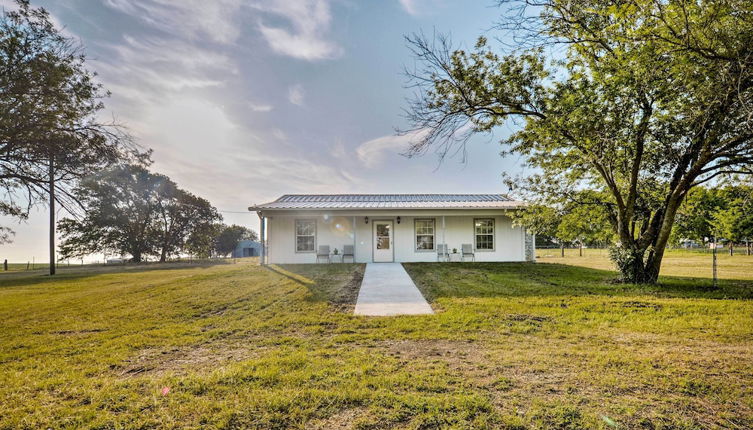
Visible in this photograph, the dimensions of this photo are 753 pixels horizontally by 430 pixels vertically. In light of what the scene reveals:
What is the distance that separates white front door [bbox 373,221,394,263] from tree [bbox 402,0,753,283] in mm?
6283

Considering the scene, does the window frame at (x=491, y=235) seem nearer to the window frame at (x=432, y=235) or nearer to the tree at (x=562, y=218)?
the window frame at (x=432, y=235)

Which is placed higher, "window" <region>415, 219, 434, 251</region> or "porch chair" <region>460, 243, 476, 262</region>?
"window" <region>415, 219, 434, 251</region>

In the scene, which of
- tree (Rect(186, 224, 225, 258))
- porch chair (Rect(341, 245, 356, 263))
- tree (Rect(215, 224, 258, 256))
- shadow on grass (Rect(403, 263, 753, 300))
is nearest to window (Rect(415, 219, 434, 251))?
porch chair (Rect(341, 245, 356, 263))

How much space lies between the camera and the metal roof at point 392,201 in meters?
12.9

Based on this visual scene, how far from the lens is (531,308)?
5.72m

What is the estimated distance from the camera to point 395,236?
533 inches

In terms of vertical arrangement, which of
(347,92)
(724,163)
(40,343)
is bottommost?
(40,343)

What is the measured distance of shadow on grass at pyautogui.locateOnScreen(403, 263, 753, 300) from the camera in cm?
698

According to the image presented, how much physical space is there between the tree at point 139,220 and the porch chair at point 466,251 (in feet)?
79.5

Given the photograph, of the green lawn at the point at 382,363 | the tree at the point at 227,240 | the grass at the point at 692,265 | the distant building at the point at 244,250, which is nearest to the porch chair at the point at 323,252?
the green lawn at the point at 382,363

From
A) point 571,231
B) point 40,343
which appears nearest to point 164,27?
point 40,343

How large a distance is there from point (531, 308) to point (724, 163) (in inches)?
250

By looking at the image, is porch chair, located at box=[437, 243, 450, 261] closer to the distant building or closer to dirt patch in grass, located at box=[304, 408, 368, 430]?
dirt patch in grass, located at box=[304, 408, 368, 430]

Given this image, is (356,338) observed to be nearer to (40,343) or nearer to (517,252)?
(40,343)
